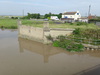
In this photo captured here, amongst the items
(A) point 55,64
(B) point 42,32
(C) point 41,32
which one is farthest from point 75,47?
(C) point 41,32

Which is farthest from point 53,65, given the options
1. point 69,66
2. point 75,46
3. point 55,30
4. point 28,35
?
point 28,35

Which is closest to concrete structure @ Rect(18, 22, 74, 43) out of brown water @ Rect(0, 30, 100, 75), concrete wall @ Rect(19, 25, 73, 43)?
concrete wall @ Rect(19, 25, 73, 43)

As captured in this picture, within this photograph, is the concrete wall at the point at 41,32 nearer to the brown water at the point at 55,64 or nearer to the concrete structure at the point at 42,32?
the concrete structure at the point at 42,32

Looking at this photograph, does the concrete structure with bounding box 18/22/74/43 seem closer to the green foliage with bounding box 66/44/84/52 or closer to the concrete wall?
the concrete wall

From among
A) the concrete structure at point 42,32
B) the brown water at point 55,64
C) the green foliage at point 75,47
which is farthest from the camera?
the concrete structure at point 42,32

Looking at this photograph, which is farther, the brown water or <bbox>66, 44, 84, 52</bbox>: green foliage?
<bbox>66, 44, 84, 52</bbox>: green foliage

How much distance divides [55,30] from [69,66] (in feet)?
23.9

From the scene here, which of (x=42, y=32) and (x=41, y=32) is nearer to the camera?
(x=42, y=32)

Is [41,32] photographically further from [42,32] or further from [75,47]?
[75,47]

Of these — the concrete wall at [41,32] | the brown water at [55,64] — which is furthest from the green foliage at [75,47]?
the concrete wall at [41,32]

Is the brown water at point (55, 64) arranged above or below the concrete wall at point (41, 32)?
below

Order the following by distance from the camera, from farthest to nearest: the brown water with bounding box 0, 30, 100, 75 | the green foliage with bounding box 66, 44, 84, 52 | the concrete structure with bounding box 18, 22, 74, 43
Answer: the concrete structure with bounding box 18, 22, 74, 43 < the green foliage with bounding box 66, 44, 84, 52 < the brown water with bounding box 0, 30, 100, 75

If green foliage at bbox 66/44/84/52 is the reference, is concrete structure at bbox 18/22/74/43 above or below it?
above

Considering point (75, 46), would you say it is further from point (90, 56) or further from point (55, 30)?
point (55, 30)
